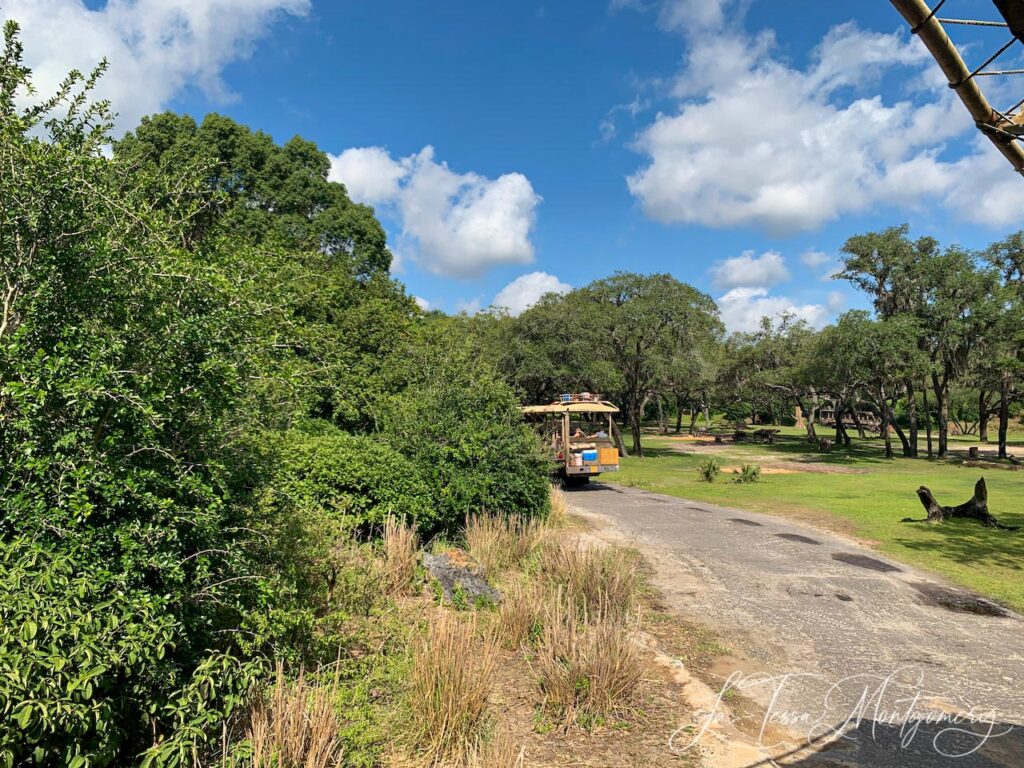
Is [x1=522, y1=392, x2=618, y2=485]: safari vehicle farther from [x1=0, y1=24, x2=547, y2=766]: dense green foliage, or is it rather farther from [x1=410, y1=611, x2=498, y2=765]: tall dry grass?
[x1=410, y1=611, x2=498, y2=765]: tall dry grass

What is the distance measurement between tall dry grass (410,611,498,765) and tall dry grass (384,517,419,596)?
6.54 feet

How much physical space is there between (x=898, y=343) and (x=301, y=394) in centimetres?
3257

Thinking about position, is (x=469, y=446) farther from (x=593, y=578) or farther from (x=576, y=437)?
(x=576, y=437)

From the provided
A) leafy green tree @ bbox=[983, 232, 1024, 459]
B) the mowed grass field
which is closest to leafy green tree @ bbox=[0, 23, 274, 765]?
the mowed grass field

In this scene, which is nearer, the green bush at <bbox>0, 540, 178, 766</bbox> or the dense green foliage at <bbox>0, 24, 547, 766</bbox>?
the green bush at <bbox>0, 540, 178, 766</bbox>

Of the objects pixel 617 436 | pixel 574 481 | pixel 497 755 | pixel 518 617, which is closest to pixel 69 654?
pixel 497 755

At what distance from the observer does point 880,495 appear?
17828 mm

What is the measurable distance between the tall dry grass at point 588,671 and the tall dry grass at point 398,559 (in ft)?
6.71

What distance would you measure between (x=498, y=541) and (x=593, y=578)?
6.17ft

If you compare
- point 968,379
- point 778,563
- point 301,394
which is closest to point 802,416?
point 968,379

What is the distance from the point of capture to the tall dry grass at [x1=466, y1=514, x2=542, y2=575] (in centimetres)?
729

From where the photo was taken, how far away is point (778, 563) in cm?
886

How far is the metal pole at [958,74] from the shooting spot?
2.92 metres

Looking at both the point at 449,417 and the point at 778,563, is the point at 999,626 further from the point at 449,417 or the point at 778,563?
the point at 449,417
